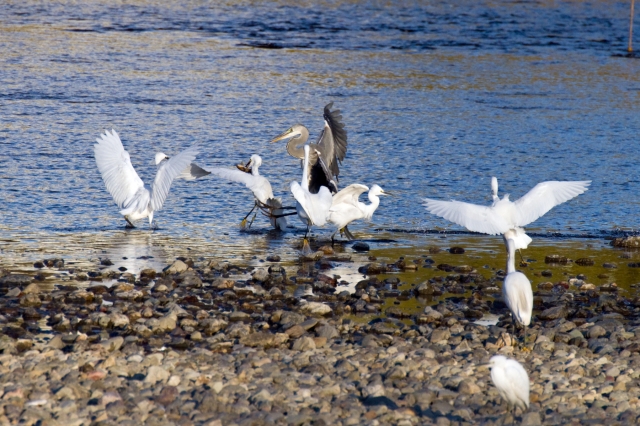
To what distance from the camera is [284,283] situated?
852 centimetres

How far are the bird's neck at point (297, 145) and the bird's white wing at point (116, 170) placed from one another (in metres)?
2.20

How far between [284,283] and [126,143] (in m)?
7.67

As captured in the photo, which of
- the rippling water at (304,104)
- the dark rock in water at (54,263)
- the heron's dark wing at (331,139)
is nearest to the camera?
the dark rock in water at (54,263)

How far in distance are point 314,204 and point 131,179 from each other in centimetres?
236

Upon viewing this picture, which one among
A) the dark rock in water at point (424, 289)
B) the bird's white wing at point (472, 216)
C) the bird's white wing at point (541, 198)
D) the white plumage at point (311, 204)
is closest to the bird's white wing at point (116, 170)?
the white plumage at point (311, 204)

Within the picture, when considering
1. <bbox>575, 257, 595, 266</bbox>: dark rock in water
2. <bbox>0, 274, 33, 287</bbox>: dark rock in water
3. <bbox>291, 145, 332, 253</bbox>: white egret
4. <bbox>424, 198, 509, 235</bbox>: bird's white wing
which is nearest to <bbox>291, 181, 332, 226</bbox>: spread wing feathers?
<bbox>291, 145, 332, 253</bbox>: white egret

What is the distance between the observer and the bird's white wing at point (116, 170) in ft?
36.6

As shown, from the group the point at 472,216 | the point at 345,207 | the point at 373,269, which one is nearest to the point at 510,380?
the point at 472,216

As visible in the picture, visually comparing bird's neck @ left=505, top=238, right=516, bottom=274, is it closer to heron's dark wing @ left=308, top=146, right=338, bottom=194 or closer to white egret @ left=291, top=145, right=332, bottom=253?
white egret @ left=291, top=145, right=332, bottom=253

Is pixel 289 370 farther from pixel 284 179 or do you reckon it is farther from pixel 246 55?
pixel 246 55

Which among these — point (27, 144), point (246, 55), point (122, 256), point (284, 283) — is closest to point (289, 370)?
point (284, 283)

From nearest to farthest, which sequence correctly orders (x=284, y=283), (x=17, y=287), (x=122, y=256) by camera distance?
1. (x=17, y=287)
2. (x=284, y=283)
3. (x=122, y=256)

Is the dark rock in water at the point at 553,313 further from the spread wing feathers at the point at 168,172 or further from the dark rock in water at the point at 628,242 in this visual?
the spread wing feathers at the point at 168,172

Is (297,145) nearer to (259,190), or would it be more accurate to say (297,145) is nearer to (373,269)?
(259,190)
